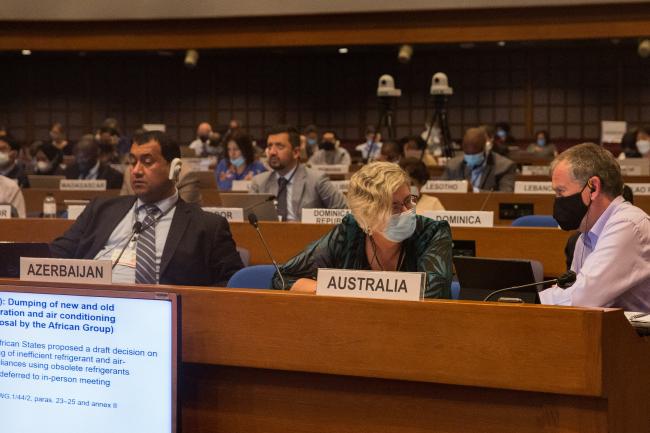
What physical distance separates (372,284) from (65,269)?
0.93 meters

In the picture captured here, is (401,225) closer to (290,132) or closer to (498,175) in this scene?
(290,132)

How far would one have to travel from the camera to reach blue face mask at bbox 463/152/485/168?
861 centimetres

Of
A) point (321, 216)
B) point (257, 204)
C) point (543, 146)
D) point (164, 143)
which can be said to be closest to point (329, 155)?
point (543, 146)

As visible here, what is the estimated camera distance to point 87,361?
2.04 m

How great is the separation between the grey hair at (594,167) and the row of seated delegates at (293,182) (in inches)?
130

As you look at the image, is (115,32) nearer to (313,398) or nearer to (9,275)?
(9,275)

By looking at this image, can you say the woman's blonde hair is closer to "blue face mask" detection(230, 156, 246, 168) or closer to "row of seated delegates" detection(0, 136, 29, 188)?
"blue face mask" detection(230, 156, 246, 168)

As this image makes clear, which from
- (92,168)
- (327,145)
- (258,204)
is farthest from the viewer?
(327,145)

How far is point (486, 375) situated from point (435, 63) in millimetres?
16197

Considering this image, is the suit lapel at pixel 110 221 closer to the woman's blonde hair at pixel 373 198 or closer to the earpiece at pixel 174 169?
the earpiece at pixel 174 169

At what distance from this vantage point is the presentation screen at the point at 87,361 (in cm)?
197

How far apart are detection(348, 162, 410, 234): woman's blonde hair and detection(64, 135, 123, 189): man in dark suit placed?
676cm

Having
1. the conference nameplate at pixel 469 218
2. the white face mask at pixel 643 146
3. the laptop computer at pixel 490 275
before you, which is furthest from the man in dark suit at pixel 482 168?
the laptop computer at pixel 490 275

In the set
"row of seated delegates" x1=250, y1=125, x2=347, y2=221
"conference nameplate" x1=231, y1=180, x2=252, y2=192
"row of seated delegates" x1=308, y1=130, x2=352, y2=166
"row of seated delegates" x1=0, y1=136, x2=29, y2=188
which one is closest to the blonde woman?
"row of seated delegates" x1=250, y1=125, x2=347, y2=221
